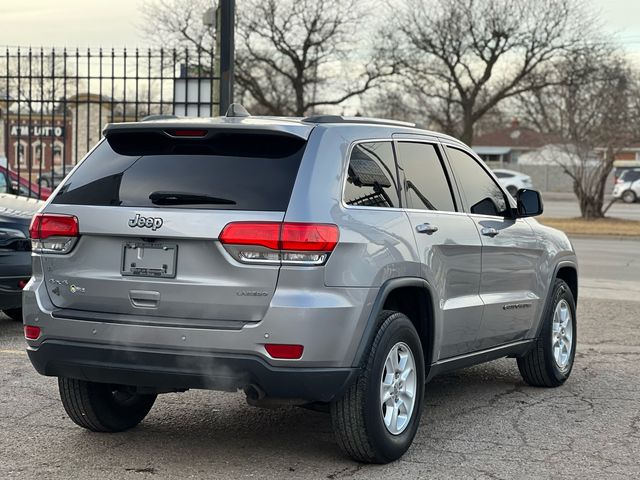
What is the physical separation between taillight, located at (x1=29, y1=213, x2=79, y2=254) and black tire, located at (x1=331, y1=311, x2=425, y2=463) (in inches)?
60.4

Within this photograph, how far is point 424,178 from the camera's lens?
5965 millimetres

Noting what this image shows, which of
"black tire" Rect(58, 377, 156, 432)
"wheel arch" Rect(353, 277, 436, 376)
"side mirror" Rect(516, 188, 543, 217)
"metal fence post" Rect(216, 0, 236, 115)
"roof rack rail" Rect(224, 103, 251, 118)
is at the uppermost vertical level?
"metal fence post" Rect(216, 0, 236, 115)

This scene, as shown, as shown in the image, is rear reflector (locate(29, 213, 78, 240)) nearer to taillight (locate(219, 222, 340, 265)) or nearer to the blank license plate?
the blank license plate

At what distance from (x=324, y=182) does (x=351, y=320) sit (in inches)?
26.1

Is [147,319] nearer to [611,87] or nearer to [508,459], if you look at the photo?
[508,459]

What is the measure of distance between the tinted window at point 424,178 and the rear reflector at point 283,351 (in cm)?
126

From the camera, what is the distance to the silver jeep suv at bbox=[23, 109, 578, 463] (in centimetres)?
476

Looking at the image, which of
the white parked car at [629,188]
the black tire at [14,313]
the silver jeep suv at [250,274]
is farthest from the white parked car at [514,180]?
the silver jeep suv at [250,274]

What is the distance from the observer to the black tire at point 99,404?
564 cm

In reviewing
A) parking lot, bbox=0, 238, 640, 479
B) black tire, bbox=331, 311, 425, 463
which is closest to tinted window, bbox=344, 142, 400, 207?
black tire, bbox=331, 311, 425, 463

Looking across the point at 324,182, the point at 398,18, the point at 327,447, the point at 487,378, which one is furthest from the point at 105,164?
the point at 398,18

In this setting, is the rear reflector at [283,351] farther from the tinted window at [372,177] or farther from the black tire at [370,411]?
the tinted window at [372,177]

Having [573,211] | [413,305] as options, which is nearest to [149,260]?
[413,305]

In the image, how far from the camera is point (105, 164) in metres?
5.34
